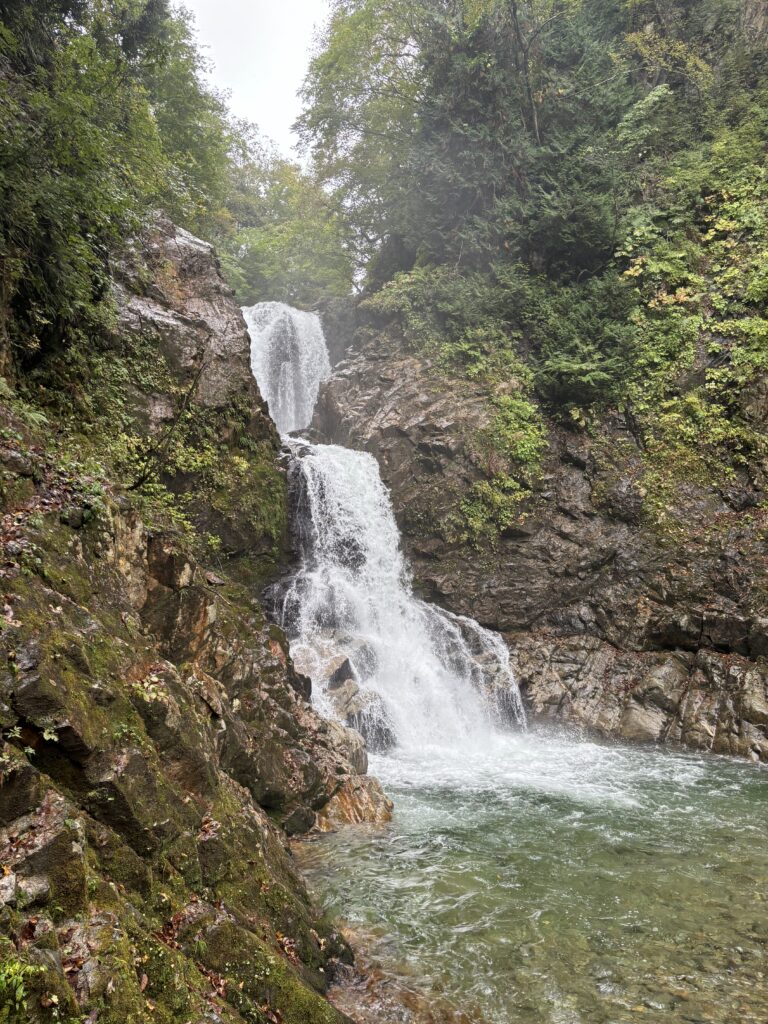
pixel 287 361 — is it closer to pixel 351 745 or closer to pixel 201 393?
pixel 201 393

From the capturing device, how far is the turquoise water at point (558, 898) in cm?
411

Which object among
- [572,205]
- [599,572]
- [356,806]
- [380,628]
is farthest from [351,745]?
[572,205]

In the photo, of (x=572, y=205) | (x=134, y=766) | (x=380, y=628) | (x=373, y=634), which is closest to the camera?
(x=134, y=766)

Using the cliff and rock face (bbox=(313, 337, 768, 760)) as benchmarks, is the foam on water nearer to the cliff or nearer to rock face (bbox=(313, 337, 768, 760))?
rock face (bbox=(313, 337, 768, 760))

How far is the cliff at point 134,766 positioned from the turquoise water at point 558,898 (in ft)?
2.29

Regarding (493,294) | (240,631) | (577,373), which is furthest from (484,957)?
(493,294)

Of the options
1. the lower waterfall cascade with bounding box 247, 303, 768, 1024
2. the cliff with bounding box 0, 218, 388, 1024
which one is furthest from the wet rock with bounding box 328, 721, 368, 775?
the lower waterfall cascade with bounding box 247, 303, 768, 1024

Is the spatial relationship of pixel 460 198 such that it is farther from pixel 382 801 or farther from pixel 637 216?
pixel 382 801

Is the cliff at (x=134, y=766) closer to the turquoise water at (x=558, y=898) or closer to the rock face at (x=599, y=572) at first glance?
the turquoise water at (x=558, y=898)

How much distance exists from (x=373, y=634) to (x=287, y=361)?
485 inches

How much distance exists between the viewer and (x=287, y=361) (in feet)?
70.0

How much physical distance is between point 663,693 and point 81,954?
1225 cm

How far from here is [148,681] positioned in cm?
412

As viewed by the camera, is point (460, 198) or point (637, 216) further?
point (460, 198)
